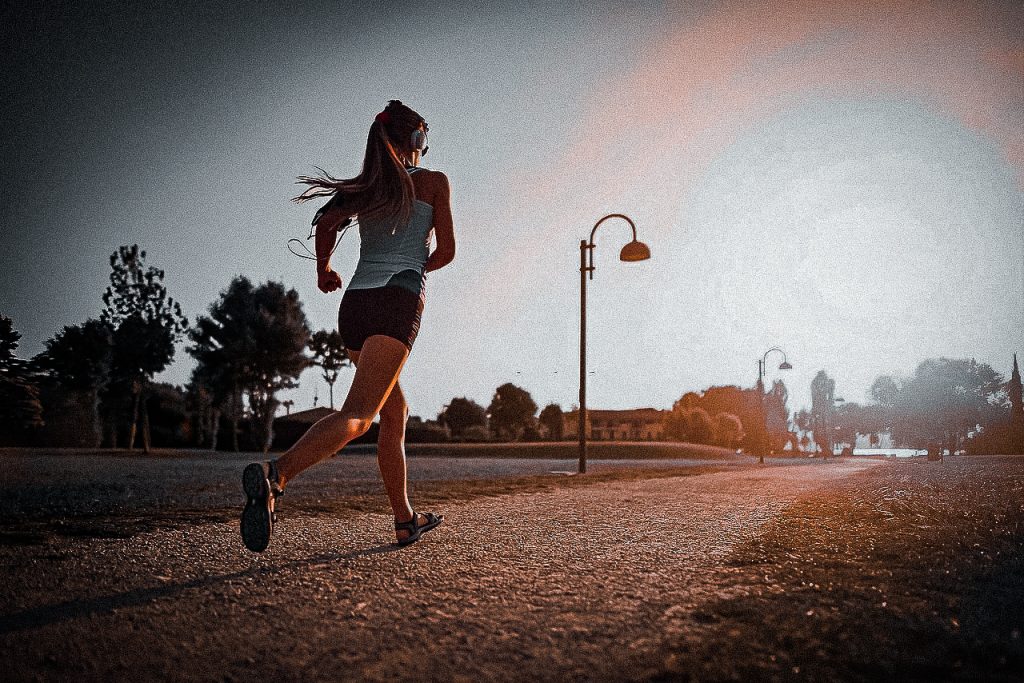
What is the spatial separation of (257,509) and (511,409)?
71.0m

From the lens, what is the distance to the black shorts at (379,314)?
3.21 metres

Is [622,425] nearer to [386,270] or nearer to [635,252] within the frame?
[635,252]

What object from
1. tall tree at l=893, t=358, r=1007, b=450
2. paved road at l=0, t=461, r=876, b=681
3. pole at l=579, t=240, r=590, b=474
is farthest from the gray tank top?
tall tree at l=893, t=358, r=1007, b=450

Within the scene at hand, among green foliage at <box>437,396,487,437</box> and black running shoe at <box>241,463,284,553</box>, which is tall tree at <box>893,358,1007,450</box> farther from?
green foliage at <box>437,396,487,437</box>

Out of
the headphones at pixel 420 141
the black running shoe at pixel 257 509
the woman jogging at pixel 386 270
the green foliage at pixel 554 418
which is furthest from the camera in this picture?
the green foliage at pixel 554 418

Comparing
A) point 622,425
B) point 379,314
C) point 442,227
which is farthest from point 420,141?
point 622,425

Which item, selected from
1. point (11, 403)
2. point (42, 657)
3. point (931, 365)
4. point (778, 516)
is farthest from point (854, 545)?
point (931, 365)

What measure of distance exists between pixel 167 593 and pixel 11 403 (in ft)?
41.4

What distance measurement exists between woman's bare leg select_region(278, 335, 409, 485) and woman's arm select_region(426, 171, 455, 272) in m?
0.59

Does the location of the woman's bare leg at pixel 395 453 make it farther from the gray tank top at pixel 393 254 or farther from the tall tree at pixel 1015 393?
the tall tree at pixel 1015 393

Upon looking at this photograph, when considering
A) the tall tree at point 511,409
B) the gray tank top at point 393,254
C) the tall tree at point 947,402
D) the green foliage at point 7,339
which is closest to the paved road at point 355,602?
the gray tank top at point 393,254

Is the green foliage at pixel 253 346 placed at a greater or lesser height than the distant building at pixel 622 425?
greater

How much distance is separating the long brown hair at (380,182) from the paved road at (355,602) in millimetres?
1697

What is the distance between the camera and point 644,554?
286cm
